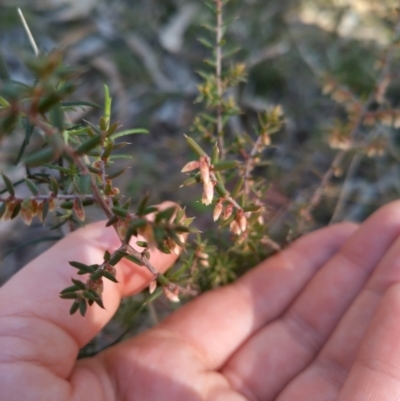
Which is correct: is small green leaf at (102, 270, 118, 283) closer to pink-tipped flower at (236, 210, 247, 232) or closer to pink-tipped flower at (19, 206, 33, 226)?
pink-tipped flower at (19, 206, 33, 226)

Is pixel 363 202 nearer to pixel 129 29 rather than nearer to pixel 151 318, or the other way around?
pixel 151 318

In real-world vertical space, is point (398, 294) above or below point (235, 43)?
below

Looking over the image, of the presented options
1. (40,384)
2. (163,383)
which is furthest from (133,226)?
(163,383)

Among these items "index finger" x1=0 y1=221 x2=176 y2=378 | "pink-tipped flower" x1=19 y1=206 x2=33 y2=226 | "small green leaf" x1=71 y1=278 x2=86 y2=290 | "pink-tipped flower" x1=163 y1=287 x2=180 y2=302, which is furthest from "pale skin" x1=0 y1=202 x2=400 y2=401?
"pink-tipped flower" x1=19 y1=206 x2=33 y2=226

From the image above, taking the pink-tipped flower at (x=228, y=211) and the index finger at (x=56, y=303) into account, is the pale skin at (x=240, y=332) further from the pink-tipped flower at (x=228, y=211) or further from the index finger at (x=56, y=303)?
the pink-tipped flower at (x=228, y=211)

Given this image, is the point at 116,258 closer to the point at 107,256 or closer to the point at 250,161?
the point at 107,256

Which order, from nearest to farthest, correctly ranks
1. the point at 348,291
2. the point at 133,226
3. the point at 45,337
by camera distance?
the point at 133,226, the point at 45,337, the point at 348,291
